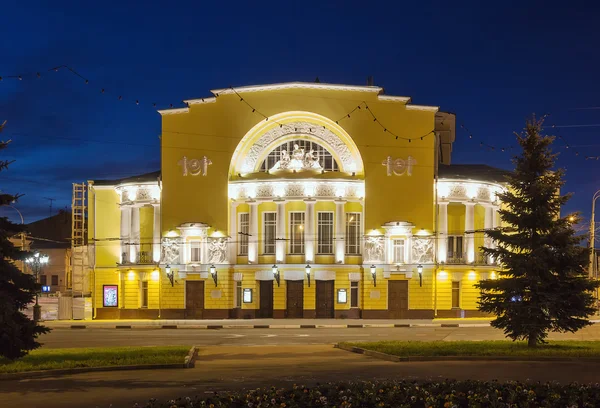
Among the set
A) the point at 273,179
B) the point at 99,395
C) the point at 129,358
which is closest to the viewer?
the point at 99,395

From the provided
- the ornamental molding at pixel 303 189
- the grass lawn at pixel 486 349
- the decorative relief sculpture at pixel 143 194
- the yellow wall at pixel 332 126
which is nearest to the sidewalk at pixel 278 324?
the yellow wall at pixel 332 126

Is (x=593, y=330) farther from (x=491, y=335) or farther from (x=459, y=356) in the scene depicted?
(x=459, y=356)

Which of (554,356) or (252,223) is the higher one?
(252,223)

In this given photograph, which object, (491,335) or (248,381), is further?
(491,335)

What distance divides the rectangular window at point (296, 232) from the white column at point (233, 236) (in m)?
3.40

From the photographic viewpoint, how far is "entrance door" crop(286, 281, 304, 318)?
159 ft

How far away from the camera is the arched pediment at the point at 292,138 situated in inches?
1922

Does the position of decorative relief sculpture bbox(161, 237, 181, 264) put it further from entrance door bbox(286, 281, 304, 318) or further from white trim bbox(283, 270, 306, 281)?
entrance door bbox(286, 281, 304, 318)

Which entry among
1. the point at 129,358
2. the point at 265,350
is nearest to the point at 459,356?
the point at 265,350

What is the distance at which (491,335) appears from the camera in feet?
112

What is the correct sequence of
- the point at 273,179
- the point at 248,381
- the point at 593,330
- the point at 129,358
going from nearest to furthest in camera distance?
the point at 248,381
the point at 129,358
the point at 593,330
the point at 273,179

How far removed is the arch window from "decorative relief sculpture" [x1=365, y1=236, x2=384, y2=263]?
16.8 ft

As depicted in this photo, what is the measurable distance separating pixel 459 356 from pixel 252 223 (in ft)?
88.9

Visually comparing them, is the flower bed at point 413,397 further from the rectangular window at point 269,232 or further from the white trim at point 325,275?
the rectangular window at point 269,232
